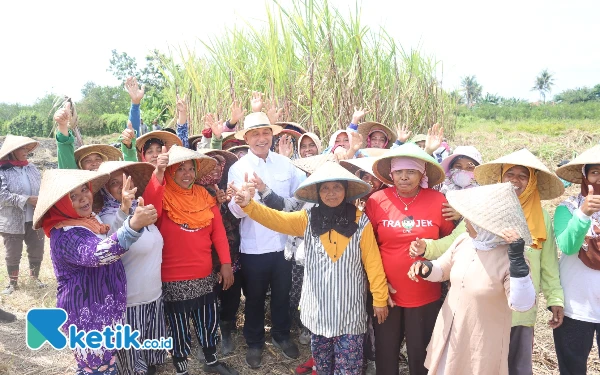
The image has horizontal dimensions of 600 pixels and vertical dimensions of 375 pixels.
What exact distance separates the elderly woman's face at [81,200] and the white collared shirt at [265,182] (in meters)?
0.90

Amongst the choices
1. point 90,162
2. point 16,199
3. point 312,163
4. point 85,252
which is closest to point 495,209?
point 312,163

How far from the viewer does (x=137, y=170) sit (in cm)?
260

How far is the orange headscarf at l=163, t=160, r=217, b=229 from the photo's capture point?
255 centimetres

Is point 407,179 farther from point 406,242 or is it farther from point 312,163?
point 312,163

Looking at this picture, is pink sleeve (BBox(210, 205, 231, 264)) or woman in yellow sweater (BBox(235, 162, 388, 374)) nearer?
woman in yellow sweater (BBox(235, 162, 388, 374))

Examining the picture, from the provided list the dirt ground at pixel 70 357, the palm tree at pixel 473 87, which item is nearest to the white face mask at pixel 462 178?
the dirt ground at pixel 70 357

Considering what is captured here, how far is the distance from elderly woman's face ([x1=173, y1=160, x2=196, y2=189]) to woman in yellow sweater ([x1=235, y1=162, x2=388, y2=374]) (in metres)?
0.51

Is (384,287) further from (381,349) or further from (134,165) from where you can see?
(134,165)

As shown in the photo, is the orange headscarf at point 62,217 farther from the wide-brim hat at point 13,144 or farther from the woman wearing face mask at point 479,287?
the wide-brim hat at point 13,144

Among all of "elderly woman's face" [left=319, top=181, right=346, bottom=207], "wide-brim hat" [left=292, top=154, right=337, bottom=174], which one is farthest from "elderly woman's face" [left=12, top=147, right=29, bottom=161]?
"elderly woman's face" [left=319, top=181, right=346, bottom=207]

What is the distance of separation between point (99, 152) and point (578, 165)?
123 inches

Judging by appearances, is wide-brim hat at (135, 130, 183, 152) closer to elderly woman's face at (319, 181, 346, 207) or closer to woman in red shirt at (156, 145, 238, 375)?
woman in red shirt at (156, 145, 238, 375)

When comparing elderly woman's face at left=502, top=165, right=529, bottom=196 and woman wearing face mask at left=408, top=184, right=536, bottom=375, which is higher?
elderly woman's face at left=502, top=165, right=529, bottom=196

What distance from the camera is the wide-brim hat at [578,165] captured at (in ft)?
7.02
